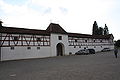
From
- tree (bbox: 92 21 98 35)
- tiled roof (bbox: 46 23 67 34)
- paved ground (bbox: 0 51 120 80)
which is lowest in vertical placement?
paved ground (bbox: 0 51 120 80)

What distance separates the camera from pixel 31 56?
32938mm

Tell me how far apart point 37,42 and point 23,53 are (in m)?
4.32

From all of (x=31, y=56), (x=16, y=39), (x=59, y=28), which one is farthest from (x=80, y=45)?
(x=16, y=39)

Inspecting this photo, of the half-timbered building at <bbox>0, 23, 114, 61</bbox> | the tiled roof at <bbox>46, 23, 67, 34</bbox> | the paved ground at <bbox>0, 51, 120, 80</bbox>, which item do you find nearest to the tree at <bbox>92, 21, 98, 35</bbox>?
the half-timbered building at <bbox>0, 23, 114, 61</bbox>

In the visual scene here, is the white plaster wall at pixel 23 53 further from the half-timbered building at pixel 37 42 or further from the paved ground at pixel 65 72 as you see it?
the paved ground at pixel 65 72

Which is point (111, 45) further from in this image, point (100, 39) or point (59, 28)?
point (59, 28)

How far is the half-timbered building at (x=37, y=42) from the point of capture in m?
29.9

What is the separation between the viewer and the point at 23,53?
3183cm

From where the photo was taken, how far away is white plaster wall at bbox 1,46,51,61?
29.2 metres

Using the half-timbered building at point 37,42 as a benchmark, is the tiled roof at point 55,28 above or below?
above

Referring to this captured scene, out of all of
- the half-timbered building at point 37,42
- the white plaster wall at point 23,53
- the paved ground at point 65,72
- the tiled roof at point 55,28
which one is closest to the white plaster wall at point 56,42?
the half-timbered building at point 37,42

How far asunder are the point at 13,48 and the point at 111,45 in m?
42.8

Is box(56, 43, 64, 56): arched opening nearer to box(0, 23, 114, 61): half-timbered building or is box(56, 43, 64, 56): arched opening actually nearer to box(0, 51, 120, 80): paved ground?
box(0, 23, 114, 61): half-timbered building

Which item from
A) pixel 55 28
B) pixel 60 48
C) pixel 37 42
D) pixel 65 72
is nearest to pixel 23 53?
pixel 37 42
